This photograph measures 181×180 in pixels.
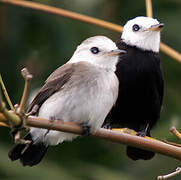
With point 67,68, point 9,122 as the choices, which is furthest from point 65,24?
point 9,122

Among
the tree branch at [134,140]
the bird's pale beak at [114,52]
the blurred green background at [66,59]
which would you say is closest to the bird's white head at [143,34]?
the blurred green background at [66,59]

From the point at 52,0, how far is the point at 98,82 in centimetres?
316

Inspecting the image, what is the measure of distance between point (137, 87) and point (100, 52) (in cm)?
148

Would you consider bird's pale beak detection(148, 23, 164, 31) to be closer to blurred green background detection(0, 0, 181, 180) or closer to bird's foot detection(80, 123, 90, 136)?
blurred green background detection(0, 0, 181, 180)

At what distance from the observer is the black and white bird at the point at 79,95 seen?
4.12 metres

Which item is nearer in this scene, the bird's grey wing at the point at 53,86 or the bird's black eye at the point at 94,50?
the bird's grey wing at the point at 53,86

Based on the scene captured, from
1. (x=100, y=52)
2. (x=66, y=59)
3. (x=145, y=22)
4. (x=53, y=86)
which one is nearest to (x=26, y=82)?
(x=53, y=86)

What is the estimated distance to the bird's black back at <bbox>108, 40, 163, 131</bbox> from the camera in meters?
5.86

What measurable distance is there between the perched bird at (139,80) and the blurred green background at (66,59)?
0.26 meters

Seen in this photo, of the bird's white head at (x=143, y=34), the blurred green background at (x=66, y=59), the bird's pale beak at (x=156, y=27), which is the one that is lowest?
the blurred green background at (x=66, y=59)

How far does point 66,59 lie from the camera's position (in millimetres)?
6664

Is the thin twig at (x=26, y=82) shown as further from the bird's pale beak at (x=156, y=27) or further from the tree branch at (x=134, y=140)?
the bird's pale beak at (x=156, y=27)

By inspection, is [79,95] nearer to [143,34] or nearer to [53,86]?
[53,86]

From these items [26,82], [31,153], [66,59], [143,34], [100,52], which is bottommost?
[66,59]
